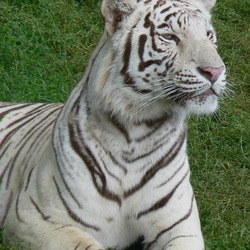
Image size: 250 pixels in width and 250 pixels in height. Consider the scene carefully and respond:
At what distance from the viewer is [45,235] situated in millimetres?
4098

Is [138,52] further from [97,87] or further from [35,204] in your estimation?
[35,204]

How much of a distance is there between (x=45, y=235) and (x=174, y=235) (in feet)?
1.84

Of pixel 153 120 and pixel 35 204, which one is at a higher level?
pixel 153 120

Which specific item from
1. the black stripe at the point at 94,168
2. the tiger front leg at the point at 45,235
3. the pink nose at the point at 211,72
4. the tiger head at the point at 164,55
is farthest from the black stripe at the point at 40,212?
Answer: the pink nose at the point at 211,72

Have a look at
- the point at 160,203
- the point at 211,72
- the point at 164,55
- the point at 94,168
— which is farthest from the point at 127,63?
the point at 160,203

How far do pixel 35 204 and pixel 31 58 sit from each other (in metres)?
2.77

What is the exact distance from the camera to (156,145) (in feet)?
13.4

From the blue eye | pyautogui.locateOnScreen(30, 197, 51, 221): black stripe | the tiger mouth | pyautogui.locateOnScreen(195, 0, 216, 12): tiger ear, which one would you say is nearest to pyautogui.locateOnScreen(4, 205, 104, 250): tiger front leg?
pyautogui.locateOnScreen(30, 197, 51, 221): black stripe

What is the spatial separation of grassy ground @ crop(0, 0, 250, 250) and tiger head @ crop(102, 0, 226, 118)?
114 cm

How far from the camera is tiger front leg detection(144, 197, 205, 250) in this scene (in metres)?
4.13

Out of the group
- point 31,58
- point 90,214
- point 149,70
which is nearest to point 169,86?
point 149,70

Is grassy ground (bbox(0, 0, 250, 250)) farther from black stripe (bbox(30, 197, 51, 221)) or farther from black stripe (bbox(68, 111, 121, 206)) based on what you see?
black stripe (bbox(30, 197, 51, 221))

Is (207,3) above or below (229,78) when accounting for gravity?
above

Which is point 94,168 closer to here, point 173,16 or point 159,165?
point 159,165
